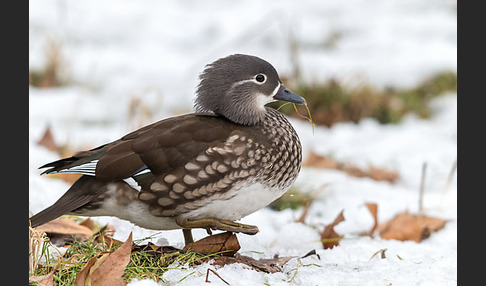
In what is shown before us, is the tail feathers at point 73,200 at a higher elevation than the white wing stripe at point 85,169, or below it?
below

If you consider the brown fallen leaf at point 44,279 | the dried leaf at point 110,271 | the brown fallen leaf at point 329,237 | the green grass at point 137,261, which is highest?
the dried leaf at point 110,271

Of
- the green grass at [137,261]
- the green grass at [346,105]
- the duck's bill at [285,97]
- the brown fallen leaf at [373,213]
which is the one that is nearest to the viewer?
the green grass at [137,261]

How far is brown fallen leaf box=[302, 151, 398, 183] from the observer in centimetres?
580

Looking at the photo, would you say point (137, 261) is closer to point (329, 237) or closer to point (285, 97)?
point (285, 97)

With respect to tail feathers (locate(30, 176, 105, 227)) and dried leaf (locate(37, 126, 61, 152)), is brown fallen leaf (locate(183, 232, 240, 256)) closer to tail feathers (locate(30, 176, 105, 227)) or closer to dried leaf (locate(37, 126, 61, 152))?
tail feathers (locate(30, 176, 105, 227))

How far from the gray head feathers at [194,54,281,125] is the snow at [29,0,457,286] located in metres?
0.72

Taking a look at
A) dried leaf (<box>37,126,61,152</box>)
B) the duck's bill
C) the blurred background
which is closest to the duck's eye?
the duck's bill

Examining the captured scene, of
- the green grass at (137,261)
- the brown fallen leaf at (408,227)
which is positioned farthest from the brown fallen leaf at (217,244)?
the brown fallen leaf at (408,227)

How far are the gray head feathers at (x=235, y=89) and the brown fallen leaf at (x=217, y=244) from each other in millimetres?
611

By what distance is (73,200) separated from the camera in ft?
11.1

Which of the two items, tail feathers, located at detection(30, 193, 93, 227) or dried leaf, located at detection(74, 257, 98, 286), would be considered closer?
dried leaf, located at detection(74, 257, 98, 286)

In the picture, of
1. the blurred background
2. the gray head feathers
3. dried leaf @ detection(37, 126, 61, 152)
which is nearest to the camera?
the gray head feathers

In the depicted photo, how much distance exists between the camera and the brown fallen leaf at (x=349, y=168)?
580 centimetres

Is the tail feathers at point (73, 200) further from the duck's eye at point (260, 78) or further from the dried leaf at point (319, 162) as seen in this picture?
the dried leaf at point (319, 162)
